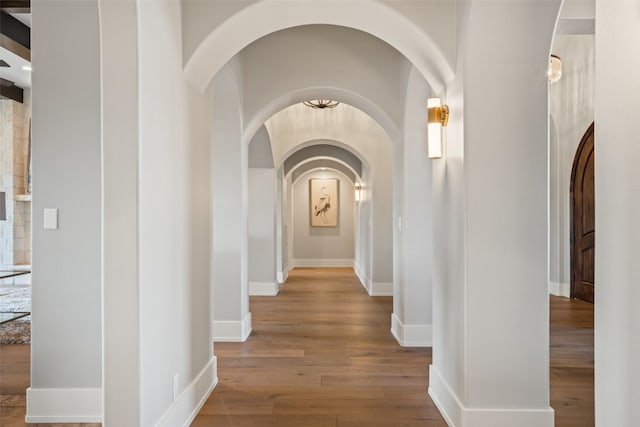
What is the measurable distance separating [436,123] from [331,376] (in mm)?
2080

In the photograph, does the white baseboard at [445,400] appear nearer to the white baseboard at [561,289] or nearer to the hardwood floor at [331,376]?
the hardwood floor at [331,376]

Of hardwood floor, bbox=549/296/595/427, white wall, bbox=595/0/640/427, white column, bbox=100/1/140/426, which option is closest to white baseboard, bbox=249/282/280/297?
hardwood floor, bbox=549/296/595/427

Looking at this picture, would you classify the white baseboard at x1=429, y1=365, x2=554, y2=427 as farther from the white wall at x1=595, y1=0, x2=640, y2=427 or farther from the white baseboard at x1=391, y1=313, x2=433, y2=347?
the white baseboard at x1=391, y1=313, x2=433, y2=347

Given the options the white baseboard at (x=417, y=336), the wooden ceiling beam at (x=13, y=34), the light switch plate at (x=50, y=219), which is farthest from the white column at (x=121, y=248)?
the white baseboard at (x=417, y=336)

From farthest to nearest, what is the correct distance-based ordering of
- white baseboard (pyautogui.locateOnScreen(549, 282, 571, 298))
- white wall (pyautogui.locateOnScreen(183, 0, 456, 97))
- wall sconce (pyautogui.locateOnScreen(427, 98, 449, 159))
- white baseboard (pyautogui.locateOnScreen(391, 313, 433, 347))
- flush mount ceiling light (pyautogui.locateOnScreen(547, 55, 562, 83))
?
white baseboard (pyautogui.locateOnScreen(549, 282, 571, 298))
flush mount ceiling light (pyautogui.locateOnScreen(547, 55, 562, 83))
white baseboard (pyautogui.locateOnScreen(391, 313, 433, 347))
wall sconce (pyautogui.locateOnScreen(427, 98, 449, 159))
white wall (pyautogui.locateOnScreen(183, 0, 456, 97))

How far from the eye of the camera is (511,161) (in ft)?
8.89

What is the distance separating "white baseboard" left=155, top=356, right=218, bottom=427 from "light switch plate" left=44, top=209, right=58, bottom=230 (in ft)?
4.21

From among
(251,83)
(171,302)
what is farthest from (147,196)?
(251,83)

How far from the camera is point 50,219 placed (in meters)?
2.98

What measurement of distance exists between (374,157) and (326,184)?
5827 millimetres

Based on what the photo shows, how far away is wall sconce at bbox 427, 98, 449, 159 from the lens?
314cm

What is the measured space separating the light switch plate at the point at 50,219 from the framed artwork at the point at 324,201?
10779mm

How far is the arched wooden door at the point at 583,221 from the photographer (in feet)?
22.7

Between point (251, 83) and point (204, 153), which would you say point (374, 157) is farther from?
point (204, 153)
